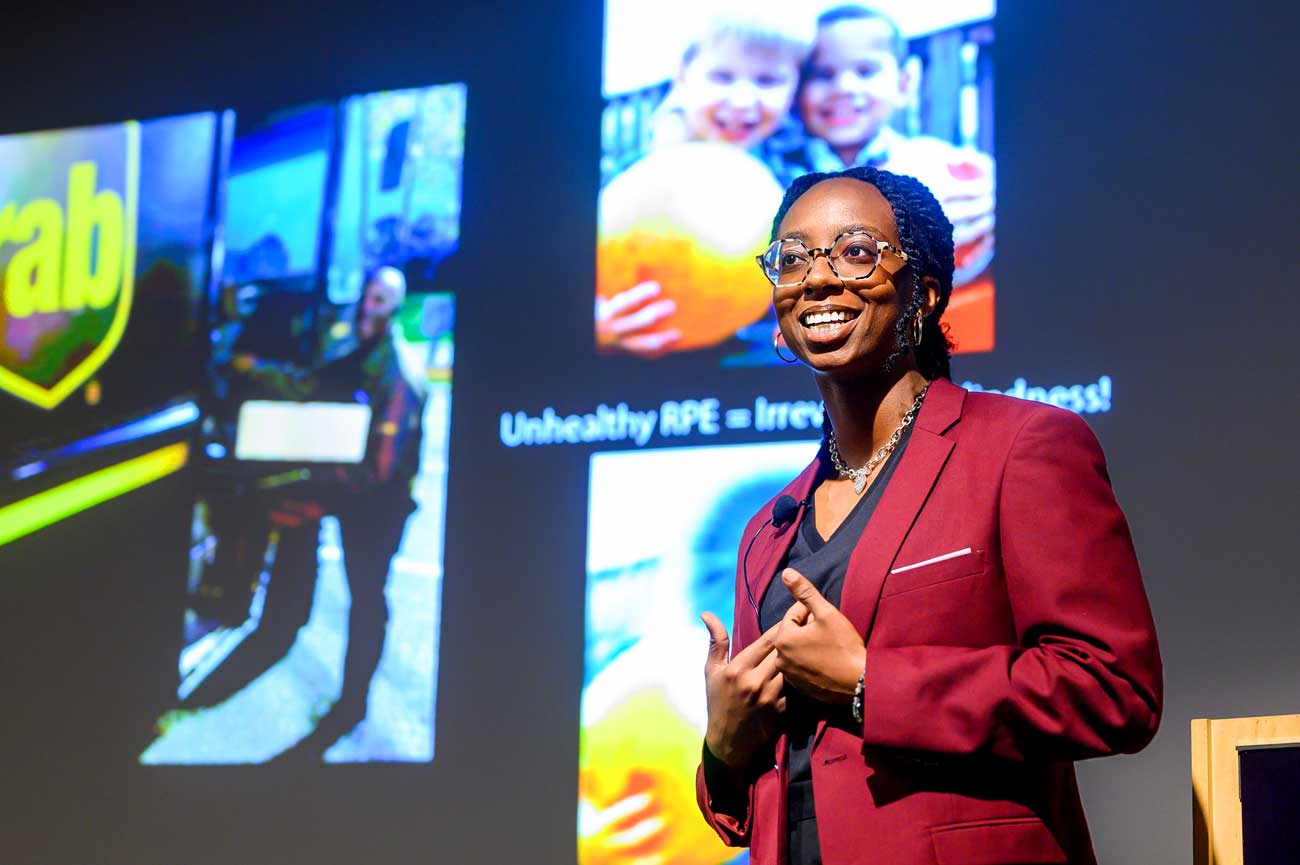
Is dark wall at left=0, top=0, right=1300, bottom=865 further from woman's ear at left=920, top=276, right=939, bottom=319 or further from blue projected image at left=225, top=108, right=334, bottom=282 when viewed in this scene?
woman's ear at left=920, top=276, right=939, bottom=319

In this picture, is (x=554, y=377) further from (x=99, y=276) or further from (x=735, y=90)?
(x=99, y=276)

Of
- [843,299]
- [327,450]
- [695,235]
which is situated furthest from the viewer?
[327,450]

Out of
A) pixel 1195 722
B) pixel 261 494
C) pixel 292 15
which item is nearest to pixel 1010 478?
pixel 1195 722

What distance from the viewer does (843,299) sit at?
1841 mm

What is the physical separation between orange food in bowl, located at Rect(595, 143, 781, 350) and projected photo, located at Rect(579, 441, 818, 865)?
14.9 inches

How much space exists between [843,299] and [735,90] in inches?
82.5

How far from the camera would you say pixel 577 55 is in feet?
13.4

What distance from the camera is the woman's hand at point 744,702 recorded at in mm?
1732

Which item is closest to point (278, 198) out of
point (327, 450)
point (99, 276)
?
point (99, 276)

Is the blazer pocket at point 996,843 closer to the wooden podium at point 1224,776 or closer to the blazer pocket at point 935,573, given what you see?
the blazer pocket at point 935,573

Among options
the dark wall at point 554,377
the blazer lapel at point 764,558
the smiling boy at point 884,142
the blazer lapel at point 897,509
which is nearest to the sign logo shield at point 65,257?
the dark wall at point 554,377

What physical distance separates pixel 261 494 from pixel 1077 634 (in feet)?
9.80

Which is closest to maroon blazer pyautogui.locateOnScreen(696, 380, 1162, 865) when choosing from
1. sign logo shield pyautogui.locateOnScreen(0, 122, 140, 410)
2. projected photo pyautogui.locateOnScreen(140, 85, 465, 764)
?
projected photo pyautogui.locateOnScreen(140, 85, 465, 764)

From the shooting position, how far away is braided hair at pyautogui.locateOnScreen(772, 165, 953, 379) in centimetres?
188
